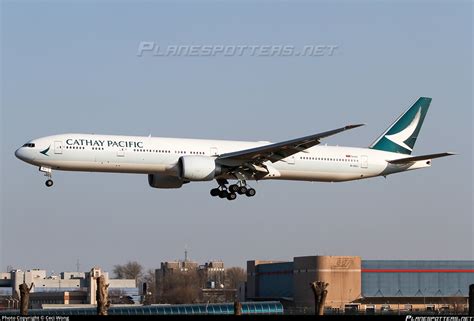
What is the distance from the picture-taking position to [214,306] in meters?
78.7

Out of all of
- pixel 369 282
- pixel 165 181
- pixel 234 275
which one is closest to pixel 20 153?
pixel 165 181

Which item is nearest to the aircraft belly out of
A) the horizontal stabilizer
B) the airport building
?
the horizontal stabilizer

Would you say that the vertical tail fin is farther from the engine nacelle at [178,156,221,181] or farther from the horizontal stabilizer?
the engine nacelle at [178,156,221,181]

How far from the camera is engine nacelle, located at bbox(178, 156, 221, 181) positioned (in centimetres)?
6500

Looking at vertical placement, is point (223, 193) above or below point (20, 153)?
below

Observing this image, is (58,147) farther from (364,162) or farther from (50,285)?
(50,285)

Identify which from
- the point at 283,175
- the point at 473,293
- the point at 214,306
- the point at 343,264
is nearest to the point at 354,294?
the point at 343,264

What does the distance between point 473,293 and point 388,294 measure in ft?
251

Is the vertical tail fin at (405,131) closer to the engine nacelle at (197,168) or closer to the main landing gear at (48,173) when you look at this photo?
the engine nacelle at (197,168)

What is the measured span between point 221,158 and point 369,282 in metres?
54.3

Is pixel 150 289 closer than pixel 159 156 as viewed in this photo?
No

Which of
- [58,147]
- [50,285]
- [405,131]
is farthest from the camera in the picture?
[50,285]

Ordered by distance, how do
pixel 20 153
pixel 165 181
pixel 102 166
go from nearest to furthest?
pixel 102 166
pixel 20 153
pixel 165 181

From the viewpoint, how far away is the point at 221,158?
219 ft
